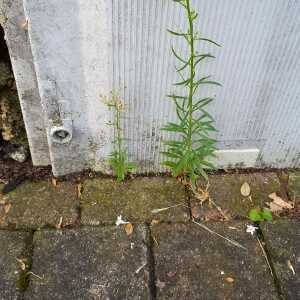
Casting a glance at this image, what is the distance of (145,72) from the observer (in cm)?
243

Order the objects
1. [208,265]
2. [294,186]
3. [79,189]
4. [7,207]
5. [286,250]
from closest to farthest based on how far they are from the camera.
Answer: [208,265]
[286,250]
[7,207]
[79,189]
[294,186]

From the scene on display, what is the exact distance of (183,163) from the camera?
2.63 meters

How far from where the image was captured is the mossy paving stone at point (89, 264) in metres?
2.35

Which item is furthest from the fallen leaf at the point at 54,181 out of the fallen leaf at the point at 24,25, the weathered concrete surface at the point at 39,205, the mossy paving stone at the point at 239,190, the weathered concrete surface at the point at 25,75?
the fallen leaf at the point at 24,25

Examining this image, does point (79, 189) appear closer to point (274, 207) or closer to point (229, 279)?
point (229, 279)

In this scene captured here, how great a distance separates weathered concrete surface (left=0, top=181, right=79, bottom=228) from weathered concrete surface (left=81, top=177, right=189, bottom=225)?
0.10 metres

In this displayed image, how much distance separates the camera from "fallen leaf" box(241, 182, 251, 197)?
9.51 ft

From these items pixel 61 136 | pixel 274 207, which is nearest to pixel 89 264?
pixel 61 136

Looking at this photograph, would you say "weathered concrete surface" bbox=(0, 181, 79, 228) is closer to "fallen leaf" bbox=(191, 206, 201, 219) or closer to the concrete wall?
the concrete wall

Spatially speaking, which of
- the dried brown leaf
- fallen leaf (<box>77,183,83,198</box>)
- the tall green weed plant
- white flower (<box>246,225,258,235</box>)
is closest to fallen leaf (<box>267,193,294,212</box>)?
the dried brown leaf

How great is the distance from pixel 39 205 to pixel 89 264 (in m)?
0.56

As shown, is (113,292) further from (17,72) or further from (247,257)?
(17,72)

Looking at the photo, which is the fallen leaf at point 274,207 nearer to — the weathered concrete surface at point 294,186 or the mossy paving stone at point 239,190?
the mossy paving stone at point 239,190

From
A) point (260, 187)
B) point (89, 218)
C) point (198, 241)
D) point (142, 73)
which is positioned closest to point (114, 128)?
point (142, 73)
